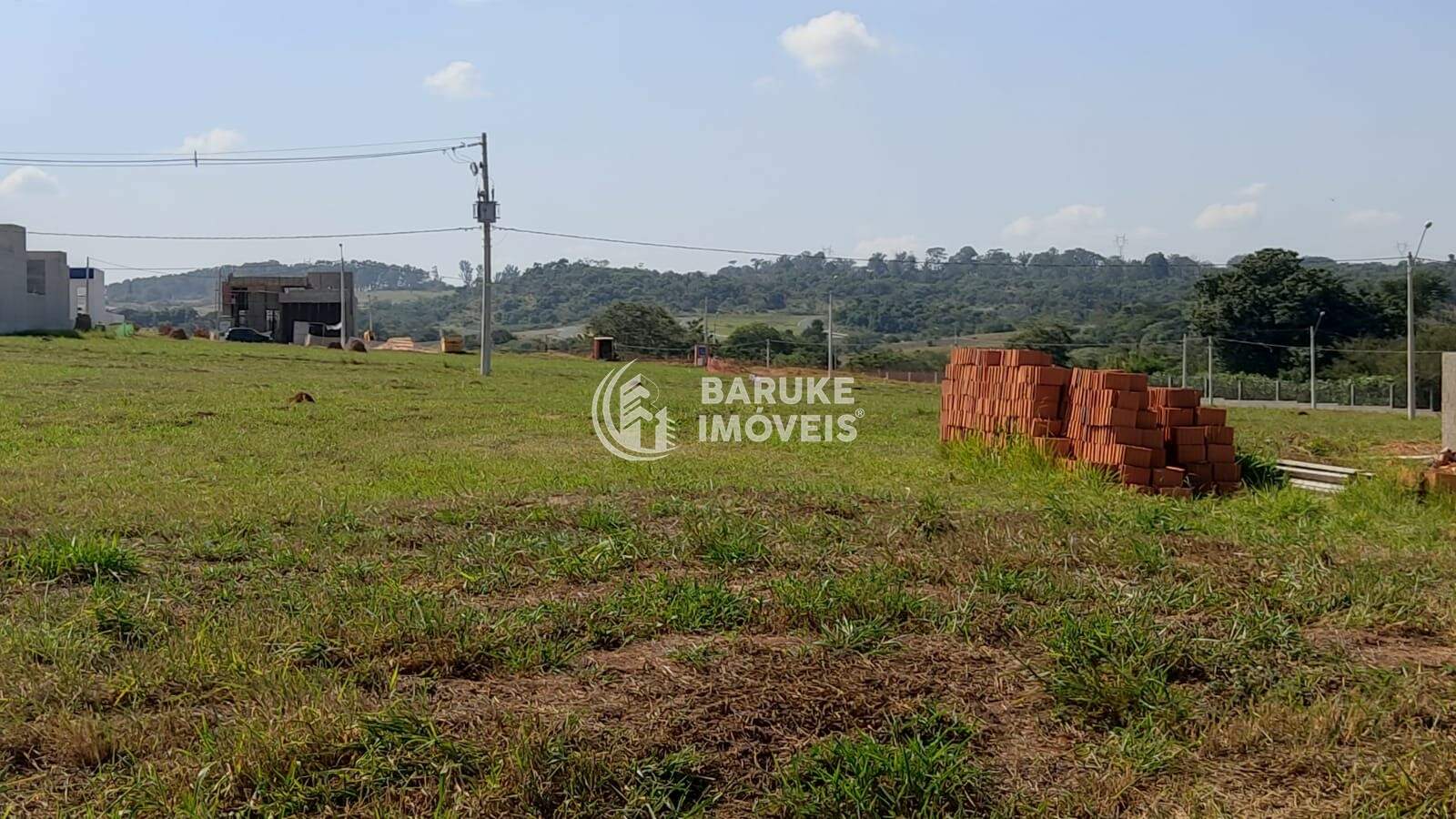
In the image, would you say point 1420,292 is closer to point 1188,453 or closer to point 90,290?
point 1188,453

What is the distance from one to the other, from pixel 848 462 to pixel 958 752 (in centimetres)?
827

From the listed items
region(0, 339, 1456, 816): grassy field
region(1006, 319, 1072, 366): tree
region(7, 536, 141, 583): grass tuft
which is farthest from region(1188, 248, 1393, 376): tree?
region(7, 536, 141, 583): grass tuft

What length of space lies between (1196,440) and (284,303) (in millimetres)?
68315

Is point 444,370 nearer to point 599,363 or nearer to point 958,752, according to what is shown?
point 599,363

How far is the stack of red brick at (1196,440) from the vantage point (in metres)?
10.3

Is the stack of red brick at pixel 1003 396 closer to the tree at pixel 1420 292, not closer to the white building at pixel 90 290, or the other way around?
the tree at pixel 1420 292

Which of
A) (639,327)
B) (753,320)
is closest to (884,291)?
(753,320)

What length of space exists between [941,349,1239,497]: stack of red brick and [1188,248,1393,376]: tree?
5665 centimetres

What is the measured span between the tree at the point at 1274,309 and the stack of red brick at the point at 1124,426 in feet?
186

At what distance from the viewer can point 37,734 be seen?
368cm

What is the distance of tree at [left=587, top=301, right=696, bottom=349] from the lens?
70875mm

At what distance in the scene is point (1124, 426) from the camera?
33.4 feet

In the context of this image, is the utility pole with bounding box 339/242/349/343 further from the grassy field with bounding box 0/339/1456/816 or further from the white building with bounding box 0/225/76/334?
the grassy field with bounding box 0/339/1456/816

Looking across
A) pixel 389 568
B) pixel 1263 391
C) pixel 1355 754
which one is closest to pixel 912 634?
pixel 1355 754
